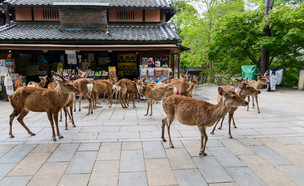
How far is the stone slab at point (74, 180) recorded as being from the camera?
2.85 m

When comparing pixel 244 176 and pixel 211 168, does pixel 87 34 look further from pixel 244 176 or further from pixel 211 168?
pixel 244 176

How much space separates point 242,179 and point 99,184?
241 cm

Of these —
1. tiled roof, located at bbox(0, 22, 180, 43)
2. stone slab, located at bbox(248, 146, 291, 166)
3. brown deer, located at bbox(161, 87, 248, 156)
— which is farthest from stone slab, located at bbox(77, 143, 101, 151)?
tiled roof, located at bbox(0, 22, 180, 43)

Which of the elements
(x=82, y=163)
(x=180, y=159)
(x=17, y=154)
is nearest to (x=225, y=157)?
(x=180, y=159)

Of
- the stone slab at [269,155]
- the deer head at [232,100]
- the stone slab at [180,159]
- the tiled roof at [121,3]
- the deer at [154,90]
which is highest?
the tiled roof at [121,3]

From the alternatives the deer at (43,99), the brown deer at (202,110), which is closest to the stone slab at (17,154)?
the deer at (43,99)

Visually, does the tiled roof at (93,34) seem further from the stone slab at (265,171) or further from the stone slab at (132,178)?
the stone slab at (132,178)

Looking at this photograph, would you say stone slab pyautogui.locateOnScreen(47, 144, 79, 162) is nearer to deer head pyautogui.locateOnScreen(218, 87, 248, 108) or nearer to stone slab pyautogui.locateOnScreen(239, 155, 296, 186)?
deer head pyautogui.locateOnScreen(218, 87, 248, 108)

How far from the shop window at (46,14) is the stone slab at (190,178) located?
1314 cm

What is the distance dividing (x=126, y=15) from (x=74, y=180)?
11893 millimetres

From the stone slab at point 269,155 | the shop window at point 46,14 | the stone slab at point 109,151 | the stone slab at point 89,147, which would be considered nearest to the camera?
the stone slab at point 269,155

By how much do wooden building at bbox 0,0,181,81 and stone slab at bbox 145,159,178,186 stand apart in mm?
7559

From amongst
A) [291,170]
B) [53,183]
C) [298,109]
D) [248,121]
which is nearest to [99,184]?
[53,183]

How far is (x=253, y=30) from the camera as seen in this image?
14.1m
